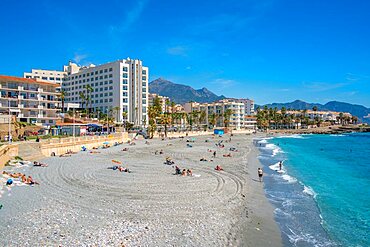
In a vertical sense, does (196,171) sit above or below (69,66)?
below

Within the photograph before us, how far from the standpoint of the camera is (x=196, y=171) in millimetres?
29781

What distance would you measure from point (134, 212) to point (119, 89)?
3283 inches

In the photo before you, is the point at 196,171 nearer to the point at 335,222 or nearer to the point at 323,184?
the point at 323,184

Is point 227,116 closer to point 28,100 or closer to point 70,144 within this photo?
point 28,100

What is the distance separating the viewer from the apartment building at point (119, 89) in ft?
314

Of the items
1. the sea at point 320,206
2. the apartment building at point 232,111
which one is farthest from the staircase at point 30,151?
the apartment building at point 232,111

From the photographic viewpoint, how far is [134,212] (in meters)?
15.6

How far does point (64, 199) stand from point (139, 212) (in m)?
5.21

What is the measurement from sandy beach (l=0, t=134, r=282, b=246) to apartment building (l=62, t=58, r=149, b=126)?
7178cm

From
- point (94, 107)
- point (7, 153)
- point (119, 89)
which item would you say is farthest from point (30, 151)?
point (94, 107)

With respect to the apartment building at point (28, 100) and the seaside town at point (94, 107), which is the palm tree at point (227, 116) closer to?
the seaside town at point (94, 107)

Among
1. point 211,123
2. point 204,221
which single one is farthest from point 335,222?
point 211,123

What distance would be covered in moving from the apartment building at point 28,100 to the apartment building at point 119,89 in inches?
1227

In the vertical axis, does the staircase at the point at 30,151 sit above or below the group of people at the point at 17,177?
above
